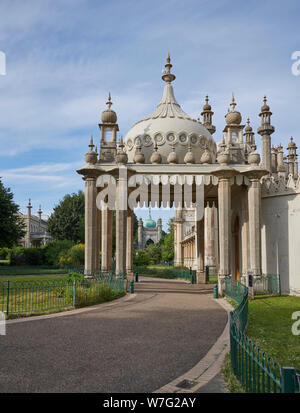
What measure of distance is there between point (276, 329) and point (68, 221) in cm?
4947

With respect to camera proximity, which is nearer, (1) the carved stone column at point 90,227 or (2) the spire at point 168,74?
(1) the carved stone column at point 90,227

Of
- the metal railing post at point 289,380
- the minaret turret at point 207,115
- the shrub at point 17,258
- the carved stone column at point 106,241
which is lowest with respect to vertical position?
the shrub at point 17,258

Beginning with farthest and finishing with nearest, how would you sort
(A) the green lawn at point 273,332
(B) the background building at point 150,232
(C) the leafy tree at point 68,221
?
(B) the background building at point 150,232
(C) the leafy tree at point 68,221
(A) the green lawn at point 273,332

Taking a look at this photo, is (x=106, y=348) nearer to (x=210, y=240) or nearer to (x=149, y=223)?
(x=210, y=240)

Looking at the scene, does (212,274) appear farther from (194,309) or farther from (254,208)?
(194,309)

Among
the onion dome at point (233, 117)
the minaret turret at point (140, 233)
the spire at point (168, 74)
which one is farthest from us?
Result: the minaret turret at point (140, 233)

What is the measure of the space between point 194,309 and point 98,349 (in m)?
6.89

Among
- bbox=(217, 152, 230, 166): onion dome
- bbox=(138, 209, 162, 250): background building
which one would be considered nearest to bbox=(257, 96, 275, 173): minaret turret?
bbox=(217, 152, 230, 166): onion dome

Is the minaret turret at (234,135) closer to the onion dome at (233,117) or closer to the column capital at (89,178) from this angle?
the onion dome at (233,117)

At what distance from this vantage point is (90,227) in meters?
19.8

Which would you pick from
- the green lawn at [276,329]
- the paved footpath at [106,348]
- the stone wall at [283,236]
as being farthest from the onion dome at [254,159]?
the paved footpath at [106,348]

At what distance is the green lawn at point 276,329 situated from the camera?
304 inches

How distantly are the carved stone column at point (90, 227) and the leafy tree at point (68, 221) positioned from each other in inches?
1449
